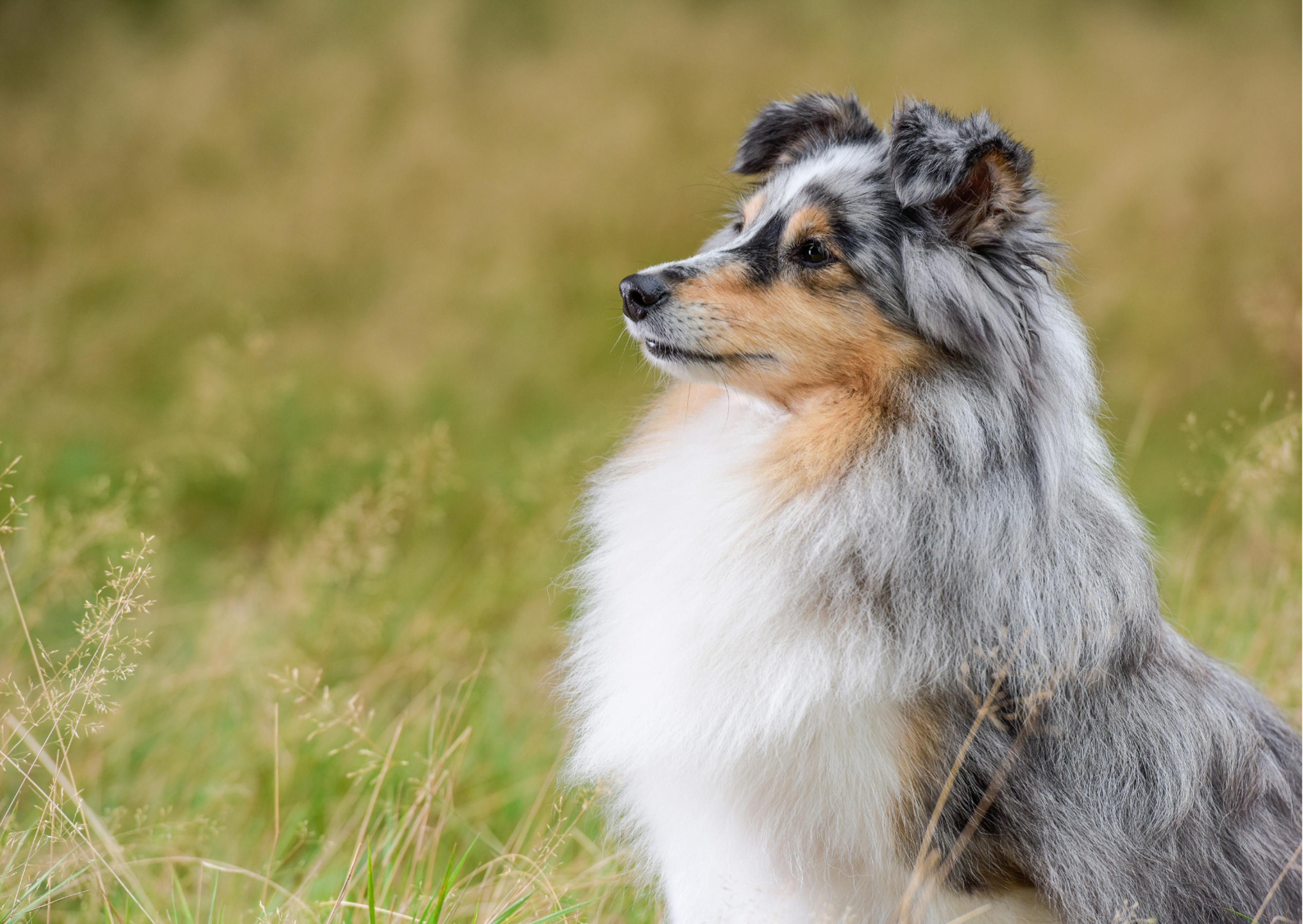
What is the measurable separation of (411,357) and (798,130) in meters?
5.54

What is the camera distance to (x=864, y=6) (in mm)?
10180

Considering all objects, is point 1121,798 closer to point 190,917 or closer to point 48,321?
point 190,917

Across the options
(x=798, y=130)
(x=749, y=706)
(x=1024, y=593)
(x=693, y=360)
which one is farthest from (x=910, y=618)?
(x=798, y=130)

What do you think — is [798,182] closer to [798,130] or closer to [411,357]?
[798,130]

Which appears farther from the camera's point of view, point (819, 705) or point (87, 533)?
point (87, 533)

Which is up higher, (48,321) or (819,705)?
(819,705)

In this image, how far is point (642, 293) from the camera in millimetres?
2748

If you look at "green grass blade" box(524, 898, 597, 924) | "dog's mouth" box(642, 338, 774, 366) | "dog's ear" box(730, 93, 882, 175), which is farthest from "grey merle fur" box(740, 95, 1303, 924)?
"green grass blade" box(524, 898, 597, 924)

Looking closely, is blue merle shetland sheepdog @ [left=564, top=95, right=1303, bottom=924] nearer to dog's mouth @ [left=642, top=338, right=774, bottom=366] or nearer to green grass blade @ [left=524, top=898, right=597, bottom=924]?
dog's mouth @ [left=642, top=338, right=774, bottom=366]

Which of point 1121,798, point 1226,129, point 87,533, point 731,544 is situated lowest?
point 87,533

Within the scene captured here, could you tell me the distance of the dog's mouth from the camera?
266cm

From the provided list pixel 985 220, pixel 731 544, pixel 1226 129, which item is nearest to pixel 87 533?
pixel 731 544

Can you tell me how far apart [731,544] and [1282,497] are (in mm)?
5158

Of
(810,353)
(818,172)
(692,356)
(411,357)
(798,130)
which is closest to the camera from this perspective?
(810,353)
